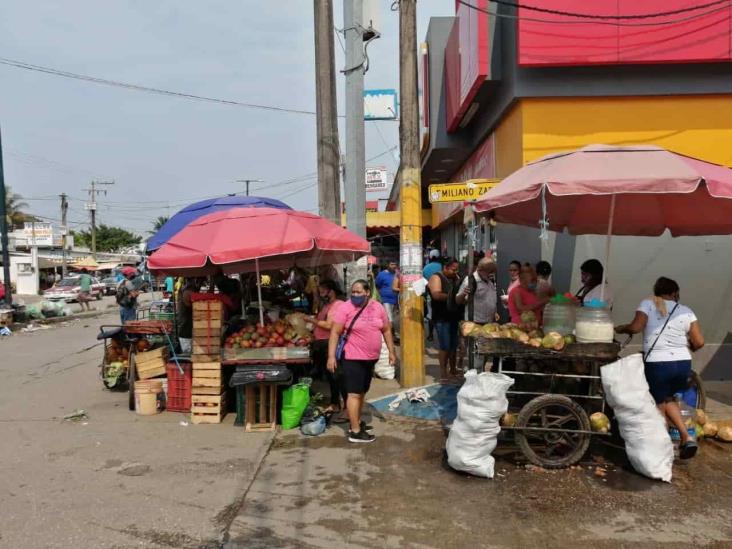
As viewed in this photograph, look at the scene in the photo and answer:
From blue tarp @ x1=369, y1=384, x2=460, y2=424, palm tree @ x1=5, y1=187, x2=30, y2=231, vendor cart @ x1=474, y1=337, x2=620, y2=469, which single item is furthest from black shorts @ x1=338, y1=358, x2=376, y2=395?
palm tree @ x1=5, y1=187, x2=30, y2=231

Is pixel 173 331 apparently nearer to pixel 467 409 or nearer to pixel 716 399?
pixel 467 409

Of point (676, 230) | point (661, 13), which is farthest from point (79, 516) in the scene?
point (661, 13)

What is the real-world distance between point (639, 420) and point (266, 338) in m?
4.04

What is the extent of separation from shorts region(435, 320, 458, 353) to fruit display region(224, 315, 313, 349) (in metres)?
2.20

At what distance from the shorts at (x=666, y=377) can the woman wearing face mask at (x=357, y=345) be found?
2.60 m

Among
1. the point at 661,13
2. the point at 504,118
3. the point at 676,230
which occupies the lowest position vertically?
the point at 676,230

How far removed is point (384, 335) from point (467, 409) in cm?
161

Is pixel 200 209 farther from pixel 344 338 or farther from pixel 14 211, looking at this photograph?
pixel 14 211

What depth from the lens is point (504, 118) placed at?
32.3ft

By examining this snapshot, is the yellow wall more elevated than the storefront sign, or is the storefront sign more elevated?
the yellow wall

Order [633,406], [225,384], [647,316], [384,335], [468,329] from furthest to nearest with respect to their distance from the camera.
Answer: [225,384], [384,335], [468,329], [647,316], [633,406]

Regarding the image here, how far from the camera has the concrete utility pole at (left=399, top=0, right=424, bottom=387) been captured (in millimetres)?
8031

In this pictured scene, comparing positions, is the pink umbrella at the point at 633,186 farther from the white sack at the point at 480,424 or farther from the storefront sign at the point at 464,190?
the white sack at the point at 480,424

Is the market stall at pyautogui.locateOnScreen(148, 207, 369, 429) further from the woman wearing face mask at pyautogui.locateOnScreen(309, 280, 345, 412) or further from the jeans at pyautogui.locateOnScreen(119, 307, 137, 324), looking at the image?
the jeans at pyautogui.locateOnScreen(119, 307, 137, 324)
